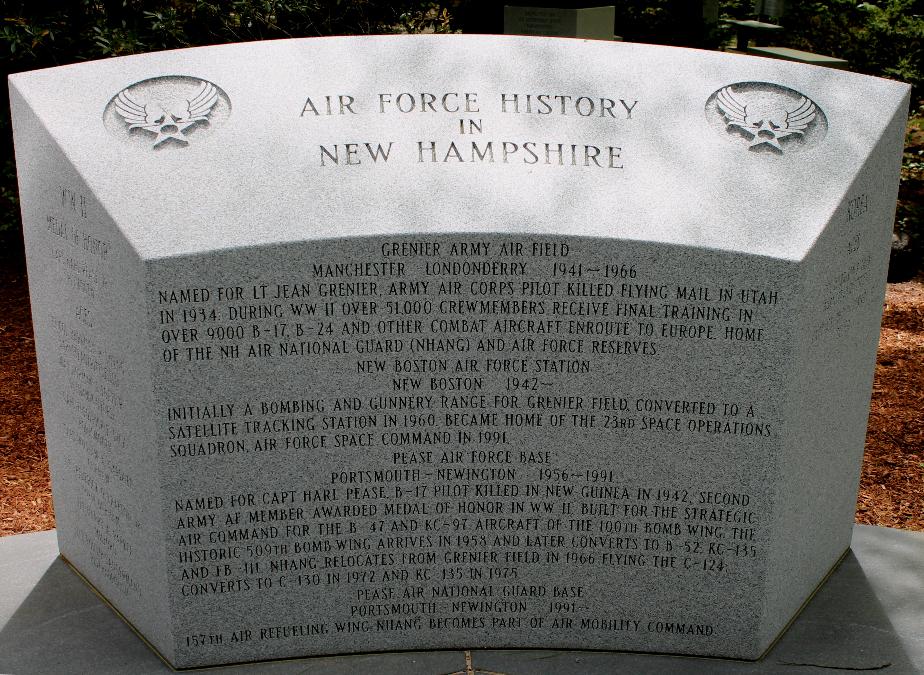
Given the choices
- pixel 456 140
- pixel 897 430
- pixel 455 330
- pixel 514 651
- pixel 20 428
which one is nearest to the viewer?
pixel 455 330

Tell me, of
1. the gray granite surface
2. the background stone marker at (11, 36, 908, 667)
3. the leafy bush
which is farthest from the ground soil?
the leafy bush

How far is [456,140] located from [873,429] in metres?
4.35

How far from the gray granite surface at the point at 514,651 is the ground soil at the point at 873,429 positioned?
1.17 metres

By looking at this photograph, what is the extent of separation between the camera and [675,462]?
4344 mm

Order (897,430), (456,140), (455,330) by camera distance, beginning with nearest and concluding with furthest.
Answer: (455,330) → (456,140) → (897,430)

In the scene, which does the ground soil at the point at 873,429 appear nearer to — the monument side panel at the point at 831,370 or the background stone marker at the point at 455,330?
the monument side panel at the point at 831,370

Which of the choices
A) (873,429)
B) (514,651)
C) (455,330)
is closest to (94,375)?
(455,330)

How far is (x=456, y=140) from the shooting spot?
14.5 ft

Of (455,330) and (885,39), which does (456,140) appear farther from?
(885,39)

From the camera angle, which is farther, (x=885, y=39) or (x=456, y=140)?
(x=885, y=39)

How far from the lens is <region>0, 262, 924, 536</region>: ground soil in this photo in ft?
20.6

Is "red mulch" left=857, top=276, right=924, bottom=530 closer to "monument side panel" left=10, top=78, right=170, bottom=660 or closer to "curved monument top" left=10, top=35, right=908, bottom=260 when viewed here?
"curved monument top" left=10, top=35, right=908, bottom=260

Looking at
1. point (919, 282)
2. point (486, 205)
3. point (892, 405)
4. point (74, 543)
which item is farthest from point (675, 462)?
point (919, 282)

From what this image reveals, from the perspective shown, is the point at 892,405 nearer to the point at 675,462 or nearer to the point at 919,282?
the point at 919,282
